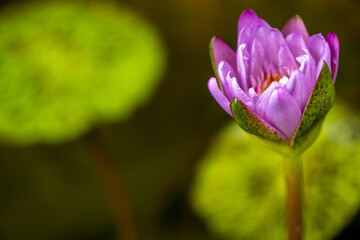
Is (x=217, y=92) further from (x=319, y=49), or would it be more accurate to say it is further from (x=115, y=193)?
(x=115, y=193)

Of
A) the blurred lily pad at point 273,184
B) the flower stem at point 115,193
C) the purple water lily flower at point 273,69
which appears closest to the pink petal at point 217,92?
the purple water lily flower at point 273,69

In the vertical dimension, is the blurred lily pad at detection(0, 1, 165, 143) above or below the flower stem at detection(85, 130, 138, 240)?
above

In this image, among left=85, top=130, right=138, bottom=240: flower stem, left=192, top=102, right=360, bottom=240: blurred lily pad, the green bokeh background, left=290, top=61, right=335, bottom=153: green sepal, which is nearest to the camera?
left=290, top=61, right=335, bottom=153: green sepal

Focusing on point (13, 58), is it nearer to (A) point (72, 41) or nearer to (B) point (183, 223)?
(A) point (72, 41)

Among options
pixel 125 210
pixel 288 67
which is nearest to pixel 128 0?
pixel 125 210

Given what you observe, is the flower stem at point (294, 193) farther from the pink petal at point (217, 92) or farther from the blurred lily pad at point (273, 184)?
the blurred lily pad at point (273, 184)

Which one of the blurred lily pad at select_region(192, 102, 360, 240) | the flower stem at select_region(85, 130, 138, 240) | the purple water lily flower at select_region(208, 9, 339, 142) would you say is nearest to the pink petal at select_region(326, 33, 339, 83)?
the purple water lily flower at select_region(208, 9, 339, 142)

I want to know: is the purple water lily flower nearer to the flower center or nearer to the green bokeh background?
the flower center
